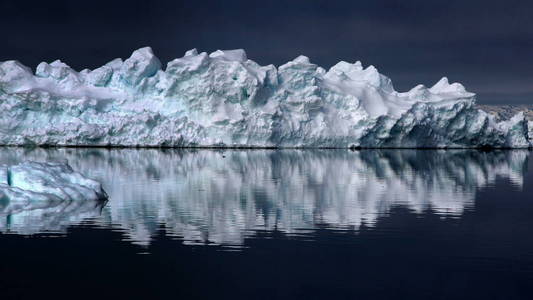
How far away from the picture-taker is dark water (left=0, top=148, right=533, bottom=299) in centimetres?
808

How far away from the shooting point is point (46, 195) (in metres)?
14.9

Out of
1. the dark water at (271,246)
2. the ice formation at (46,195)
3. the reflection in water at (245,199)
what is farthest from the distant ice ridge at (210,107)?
the ice formation at (46,195)

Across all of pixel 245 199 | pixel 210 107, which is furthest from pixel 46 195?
pixel 210 107

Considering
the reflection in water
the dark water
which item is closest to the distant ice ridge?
the reflection in water

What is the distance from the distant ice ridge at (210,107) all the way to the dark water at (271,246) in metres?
32.2

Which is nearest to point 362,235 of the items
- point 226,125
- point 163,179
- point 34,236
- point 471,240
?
point 471,240

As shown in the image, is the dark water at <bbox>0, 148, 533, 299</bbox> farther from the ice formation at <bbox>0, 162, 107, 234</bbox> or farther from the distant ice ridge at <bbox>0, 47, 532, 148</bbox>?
the distant ice ridge at <bbox>0, 47, 532, 148</bbox>

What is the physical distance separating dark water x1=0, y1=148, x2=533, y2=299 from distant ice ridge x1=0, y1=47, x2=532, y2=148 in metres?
32.2

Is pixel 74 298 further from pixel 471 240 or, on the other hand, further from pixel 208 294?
pixel 471 240

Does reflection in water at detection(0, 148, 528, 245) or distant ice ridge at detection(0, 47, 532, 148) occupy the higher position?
distant ice ridge at detection(0, 47, 532, 148)

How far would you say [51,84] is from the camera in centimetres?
5200

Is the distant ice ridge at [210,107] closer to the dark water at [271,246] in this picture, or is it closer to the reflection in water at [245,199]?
the reflection in water at [245,199]

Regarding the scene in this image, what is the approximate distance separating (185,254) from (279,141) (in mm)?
45829

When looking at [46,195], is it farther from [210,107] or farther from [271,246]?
[210,107]
